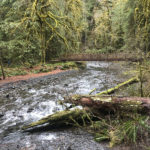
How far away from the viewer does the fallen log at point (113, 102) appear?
3.12m

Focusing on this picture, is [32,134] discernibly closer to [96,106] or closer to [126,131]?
[96,106]

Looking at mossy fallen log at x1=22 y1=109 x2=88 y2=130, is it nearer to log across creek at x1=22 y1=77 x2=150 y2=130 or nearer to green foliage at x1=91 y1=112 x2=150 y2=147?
log across creek at x1=22 y1=77 x2=150 y2=130

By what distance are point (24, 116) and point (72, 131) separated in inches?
73.5

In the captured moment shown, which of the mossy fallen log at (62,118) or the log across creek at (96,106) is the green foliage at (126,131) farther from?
the mossy fallen log at (62,118)

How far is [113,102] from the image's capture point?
339cm

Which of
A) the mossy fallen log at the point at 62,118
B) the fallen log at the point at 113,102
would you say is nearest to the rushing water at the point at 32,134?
the mossy fallen log at the point at 62,118

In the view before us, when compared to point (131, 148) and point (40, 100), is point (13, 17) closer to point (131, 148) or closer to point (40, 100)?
point (40, 100)

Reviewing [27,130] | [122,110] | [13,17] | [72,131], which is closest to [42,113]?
[27,130]

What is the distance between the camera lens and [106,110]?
357cm

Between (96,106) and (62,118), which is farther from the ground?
(96,106)

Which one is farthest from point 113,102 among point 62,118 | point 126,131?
point 62,118

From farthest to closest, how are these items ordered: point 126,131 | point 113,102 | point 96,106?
point 96,106 < point 113,102 < point 126,131

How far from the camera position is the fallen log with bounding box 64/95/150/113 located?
123 inches

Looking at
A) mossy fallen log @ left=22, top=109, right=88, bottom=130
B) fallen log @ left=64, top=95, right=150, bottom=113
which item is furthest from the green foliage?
mossy fallen log @ left=22, top=109, right=88, bottom=130
